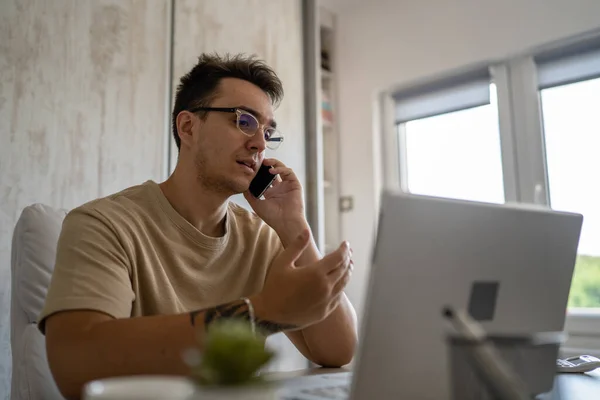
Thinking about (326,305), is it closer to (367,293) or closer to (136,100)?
(367,293)

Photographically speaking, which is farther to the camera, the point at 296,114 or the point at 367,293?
the point at 296,114

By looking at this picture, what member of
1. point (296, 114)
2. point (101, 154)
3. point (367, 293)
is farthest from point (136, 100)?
point (367, 293)

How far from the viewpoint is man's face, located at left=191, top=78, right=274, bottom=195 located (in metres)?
1.32

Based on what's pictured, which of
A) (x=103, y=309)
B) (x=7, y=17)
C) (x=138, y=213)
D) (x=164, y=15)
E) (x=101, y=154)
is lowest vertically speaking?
(x=103, y=309)

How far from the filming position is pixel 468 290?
0.56 metres

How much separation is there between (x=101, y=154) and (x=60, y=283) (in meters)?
0.93

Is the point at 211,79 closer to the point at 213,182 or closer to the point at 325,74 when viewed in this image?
the point at 213,182

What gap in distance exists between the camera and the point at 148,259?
107 centimetres

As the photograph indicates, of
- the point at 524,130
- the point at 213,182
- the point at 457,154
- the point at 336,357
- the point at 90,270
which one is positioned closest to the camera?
the point at 90,270

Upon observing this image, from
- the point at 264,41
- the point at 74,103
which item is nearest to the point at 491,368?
the point at 74,103

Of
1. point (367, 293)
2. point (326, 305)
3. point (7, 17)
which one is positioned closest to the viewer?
point (367, 293)

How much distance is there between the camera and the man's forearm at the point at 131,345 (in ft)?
2.46

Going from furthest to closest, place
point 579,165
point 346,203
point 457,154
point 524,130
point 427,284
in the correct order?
1. point 346,203
2. point 457,154
3. point 524,130
4. point 579,165
5. point 427,284

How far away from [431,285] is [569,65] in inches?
87.3
